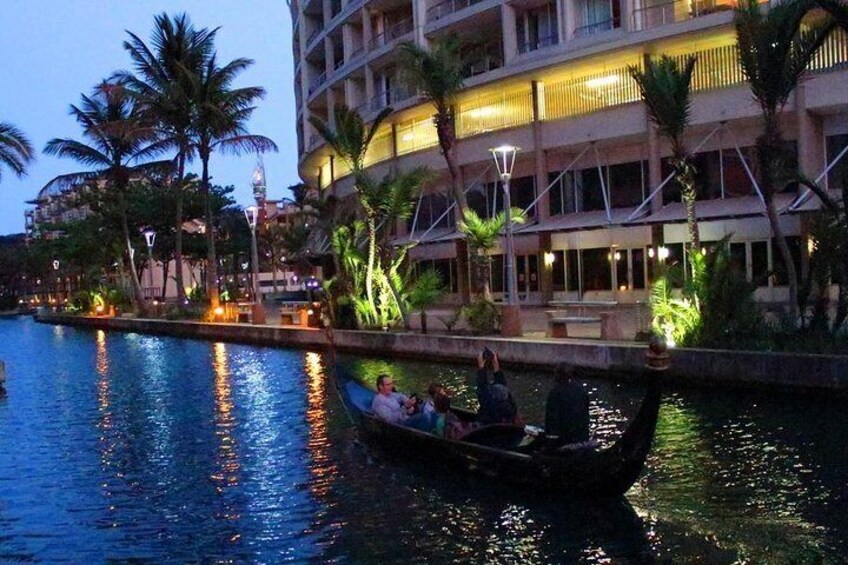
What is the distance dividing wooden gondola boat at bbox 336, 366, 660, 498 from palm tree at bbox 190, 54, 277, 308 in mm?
35774

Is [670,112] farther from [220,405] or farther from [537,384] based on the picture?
[220,405]

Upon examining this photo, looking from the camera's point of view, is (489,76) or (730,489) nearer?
(730,489)

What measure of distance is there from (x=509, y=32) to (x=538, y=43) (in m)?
1.76

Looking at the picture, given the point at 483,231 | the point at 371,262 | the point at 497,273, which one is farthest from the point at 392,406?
the point at 497,273

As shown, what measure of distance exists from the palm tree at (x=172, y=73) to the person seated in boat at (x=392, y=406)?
1438 inches

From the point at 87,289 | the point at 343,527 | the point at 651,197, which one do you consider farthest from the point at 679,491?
the point at 87,289

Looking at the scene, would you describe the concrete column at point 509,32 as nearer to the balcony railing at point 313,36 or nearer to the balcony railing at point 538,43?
the balcony railing at point 538,43

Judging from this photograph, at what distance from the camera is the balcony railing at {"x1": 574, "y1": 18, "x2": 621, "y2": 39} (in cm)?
Answer: 4028

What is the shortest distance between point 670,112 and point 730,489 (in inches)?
488

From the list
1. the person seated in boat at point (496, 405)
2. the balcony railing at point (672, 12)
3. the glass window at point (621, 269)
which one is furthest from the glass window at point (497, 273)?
the person seated in boat at point (496, 405)

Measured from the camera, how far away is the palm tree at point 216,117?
49.6 meters

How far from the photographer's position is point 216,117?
Result: 1944 inches

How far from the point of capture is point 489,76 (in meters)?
43.4

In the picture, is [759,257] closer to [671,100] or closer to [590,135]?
[590,135]
